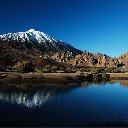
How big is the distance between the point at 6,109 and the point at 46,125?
11.8 m

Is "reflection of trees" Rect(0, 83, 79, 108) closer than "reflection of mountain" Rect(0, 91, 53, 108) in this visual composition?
No

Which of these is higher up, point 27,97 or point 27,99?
point 27,97

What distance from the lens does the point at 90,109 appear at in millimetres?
40031

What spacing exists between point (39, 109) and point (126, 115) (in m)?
11.5

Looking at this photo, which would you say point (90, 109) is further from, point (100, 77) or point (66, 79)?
point (100, 77)

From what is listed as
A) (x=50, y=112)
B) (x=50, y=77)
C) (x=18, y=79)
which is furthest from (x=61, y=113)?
(x=50, y=77)

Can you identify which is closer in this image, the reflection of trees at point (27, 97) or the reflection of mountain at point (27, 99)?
the reflection of mountain at point (27, 99)

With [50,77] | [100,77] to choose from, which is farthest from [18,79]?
[100,77]

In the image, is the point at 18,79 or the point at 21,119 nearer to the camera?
the point at 21,119

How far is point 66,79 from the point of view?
3821 inches

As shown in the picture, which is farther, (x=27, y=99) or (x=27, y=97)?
(x=27, y=97)

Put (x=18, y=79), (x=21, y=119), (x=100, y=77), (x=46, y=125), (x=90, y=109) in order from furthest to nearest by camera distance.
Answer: (x=100, y=77) < (x=18, y=79) < (x=90, y=109) < (x=21, y=119) < (x=46, y=125)

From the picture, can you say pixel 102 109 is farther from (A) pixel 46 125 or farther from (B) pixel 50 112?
(A) pixel 46 125

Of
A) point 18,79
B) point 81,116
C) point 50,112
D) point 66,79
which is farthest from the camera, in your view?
point 66,79
